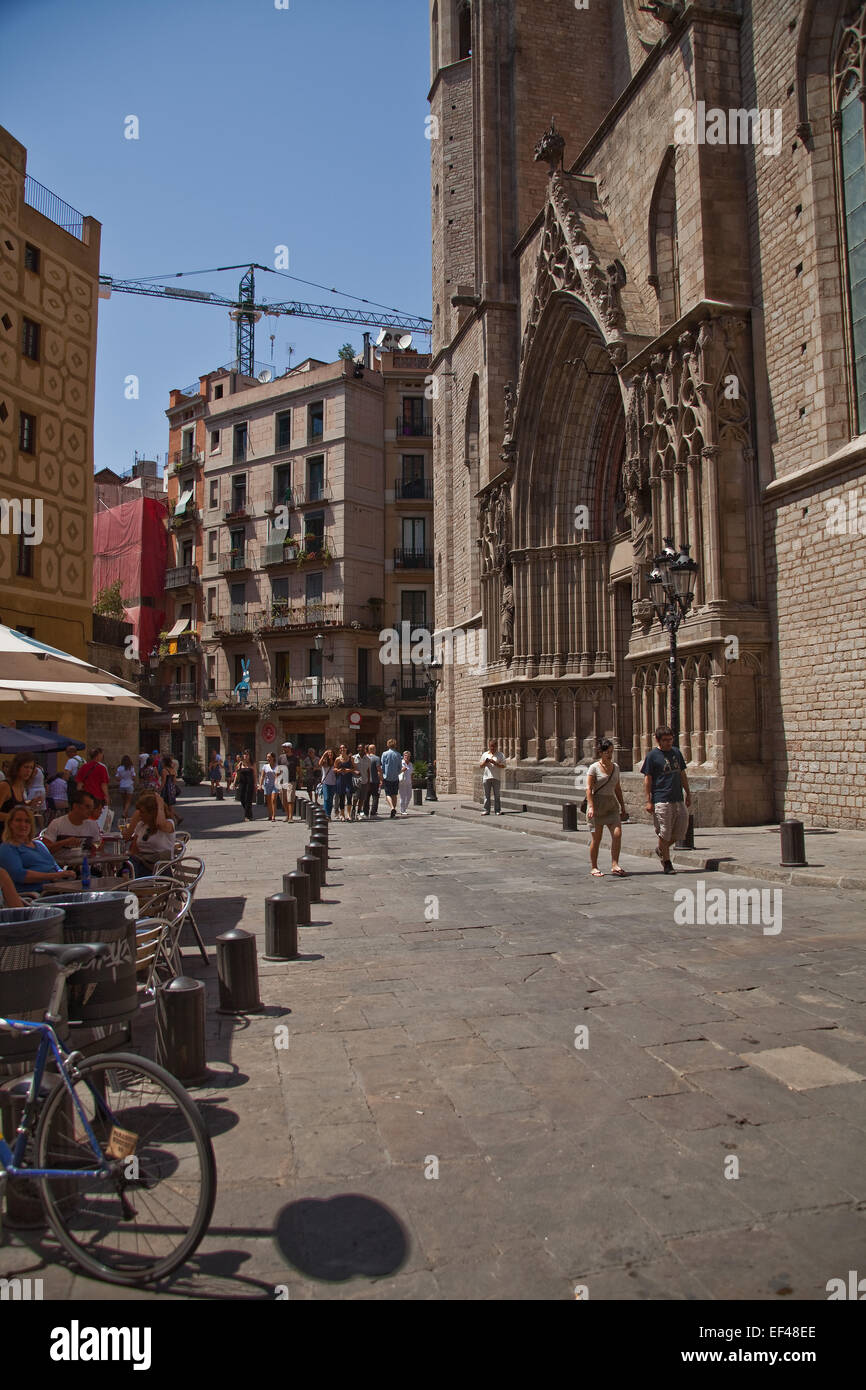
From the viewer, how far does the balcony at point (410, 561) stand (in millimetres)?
42000

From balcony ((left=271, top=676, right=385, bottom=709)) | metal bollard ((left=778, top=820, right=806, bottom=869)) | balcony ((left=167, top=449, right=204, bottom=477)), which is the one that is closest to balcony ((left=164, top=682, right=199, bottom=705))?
balcony ((left=271, top=676, right=385, bottom=709))

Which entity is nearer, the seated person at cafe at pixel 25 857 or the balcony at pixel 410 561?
the seated person at cafe at pixel 25 857

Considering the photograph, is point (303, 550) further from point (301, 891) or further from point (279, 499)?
point (301, 891)

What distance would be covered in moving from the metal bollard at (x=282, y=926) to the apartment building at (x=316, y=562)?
3115cm

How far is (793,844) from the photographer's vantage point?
9133 mm

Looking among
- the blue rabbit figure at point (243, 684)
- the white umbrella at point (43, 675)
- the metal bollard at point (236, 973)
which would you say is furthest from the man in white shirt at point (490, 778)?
the blue rabbit figure at point (243, 684)

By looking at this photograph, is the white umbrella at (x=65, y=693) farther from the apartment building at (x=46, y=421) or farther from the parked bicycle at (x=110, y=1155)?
the apartment building at (x=46, y=421)

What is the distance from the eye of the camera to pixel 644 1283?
2539mm

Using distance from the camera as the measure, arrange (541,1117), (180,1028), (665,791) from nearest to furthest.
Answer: (541,1117) < (180,1028) < (665,791)

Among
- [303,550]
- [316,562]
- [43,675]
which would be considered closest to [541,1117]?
[43,675]

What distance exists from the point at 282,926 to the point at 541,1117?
10.8ft

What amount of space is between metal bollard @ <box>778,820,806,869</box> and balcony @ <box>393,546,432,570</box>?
3375 cm
